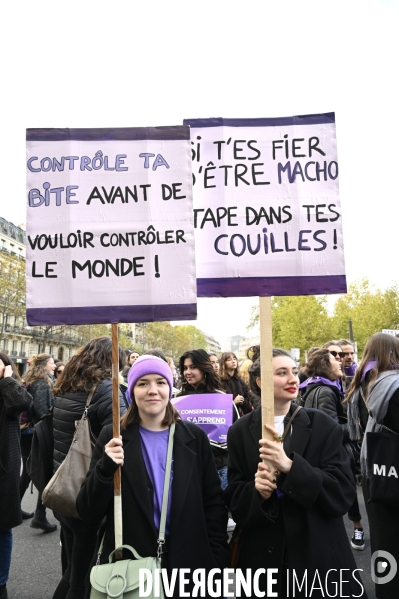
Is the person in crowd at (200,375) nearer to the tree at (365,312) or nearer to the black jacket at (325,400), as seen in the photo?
the black jacket at (325,400)

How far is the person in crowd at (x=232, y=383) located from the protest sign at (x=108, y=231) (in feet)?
13.1

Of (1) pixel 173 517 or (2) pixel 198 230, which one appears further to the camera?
(2) pixel 198 230

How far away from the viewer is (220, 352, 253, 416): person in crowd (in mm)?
6703

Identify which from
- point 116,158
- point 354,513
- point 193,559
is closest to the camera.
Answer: point 193,559

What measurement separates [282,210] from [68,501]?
218 cm

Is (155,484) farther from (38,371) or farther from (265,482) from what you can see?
(38,371)

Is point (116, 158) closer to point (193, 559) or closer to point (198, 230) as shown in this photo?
point (198, 230)

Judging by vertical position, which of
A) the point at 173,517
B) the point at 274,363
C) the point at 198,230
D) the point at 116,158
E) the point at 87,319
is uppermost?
the point at 116,158

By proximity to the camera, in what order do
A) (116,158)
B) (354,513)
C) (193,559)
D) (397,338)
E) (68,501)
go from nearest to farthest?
(193,559), (116,158), (68,501), (397,338), (354,513)

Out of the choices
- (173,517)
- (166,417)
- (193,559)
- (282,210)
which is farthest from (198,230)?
(193,559)

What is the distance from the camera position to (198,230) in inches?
119

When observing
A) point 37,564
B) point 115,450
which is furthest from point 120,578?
point 37,564

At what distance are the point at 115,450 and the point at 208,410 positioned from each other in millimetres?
2224

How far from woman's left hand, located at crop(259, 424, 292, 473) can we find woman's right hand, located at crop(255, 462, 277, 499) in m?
0.05
